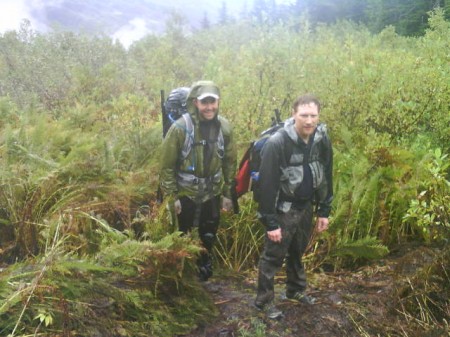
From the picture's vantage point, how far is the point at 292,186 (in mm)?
3975

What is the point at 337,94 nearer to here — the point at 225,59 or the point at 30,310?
the point at 30,310

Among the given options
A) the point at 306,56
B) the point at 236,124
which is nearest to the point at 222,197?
the point at 236,124

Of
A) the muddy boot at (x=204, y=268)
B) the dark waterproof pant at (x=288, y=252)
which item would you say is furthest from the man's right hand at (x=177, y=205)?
the dark waterproof pant at (x=288, y=252)

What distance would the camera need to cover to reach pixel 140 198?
6234mm

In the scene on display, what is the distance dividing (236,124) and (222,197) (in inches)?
152

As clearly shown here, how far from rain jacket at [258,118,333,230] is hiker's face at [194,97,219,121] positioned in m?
0.78

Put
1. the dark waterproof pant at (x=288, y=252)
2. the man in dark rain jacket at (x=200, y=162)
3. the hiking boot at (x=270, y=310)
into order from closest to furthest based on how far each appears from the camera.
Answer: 1. the dark waterproof pant at (x=288, y=252)
2. the hiking boot at (x=270, y=310)
3. the man in dark rain jacket at (x=200, y=162)

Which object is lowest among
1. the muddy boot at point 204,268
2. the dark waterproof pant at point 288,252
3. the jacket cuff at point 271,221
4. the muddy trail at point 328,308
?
the muddy trail at point 328,308

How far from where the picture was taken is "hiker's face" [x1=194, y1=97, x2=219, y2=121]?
4355 millimetres

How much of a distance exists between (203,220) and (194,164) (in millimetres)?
717

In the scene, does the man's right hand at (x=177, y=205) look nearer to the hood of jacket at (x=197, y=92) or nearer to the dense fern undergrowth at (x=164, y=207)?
the dense fern undergrowth at (x=164, y=207)

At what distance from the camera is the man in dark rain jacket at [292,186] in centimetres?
384

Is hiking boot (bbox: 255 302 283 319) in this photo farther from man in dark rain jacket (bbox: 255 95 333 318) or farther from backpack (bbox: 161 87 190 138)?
backpack (bbox: 161 87 190 138)

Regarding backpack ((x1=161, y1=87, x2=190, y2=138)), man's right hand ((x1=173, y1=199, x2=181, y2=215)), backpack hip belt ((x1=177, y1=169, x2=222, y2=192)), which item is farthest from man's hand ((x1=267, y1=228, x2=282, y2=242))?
backpack ((x1=161, y1=87, x2=190, y2=138))
